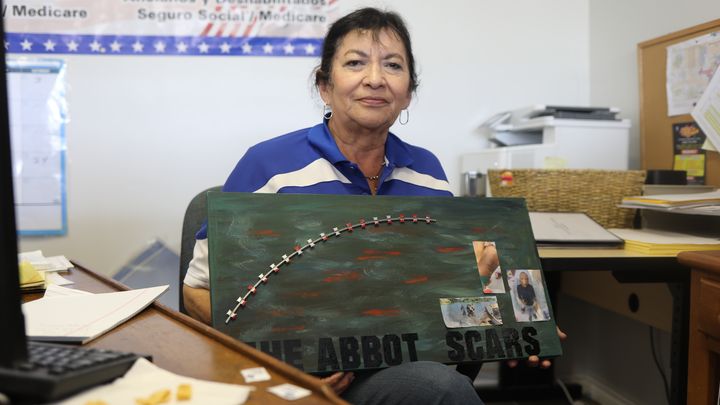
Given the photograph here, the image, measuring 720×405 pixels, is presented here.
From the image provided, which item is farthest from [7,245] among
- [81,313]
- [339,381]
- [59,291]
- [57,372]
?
[59,291]

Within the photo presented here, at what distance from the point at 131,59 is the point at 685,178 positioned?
2.07 m

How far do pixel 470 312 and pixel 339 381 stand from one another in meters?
0.27

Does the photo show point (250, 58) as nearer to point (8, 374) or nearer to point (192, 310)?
point (192, 310)

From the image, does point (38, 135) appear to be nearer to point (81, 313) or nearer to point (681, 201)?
point (81, 313)

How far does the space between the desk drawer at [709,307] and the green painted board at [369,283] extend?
16.2 inches

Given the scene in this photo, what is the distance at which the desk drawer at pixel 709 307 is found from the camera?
1.33 metres

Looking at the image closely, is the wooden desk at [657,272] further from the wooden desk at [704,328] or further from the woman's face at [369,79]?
the woman's face at [369,79]

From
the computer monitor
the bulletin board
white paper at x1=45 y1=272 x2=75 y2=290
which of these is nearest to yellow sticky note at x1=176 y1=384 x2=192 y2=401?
the computer monitor

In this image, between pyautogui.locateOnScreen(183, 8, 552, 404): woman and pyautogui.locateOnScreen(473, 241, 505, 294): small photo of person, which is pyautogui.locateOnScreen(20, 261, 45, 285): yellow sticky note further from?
pyautogui.locateOnScreen(473, 241, 505, 294): small photo of person

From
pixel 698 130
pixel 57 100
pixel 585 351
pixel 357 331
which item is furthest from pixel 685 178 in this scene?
pixel 57 100

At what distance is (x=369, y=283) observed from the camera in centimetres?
109

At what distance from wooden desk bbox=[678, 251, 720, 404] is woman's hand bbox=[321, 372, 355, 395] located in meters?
0.81

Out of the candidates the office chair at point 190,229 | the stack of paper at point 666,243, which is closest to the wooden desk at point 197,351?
the office chair at point 190,229

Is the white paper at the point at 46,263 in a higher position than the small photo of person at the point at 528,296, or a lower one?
higher
